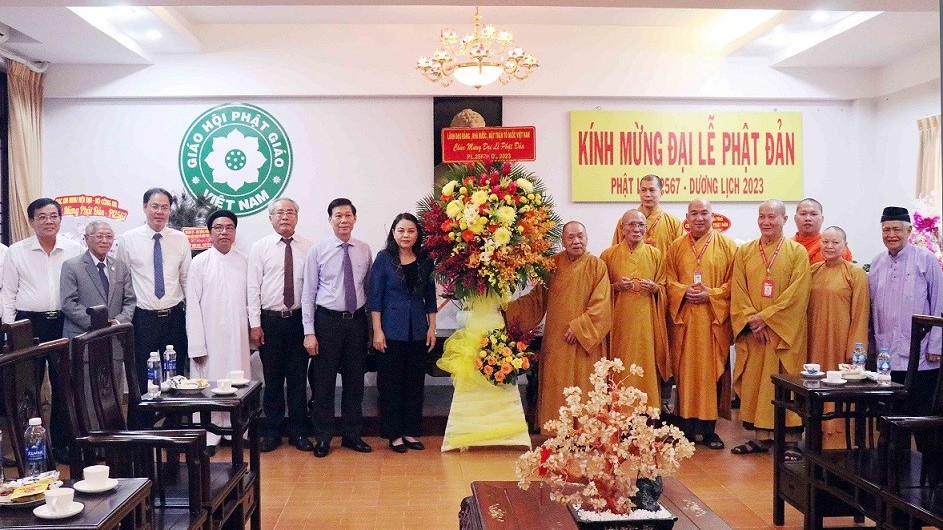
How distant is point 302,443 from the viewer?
5684mm

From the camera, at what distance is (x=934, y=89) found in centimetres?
708

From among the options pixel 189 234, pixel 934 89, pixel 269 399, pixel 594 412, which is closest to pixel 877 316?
pixel 934 89

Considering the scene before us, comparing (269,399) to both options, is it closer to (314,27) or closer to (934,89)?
(314,27)

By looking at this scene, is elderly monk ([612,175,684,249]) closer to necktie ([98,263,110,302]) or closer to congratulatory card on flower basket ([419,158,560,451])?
congratulatory card on flower basket ([419,158,560,451])

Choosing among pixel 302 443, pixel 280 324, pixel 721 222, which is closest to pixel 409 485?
pixel 302 443

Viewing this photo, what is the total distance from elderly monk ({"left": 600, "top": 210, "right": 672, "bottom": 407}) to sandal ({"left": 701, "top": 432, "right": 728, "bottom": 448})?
1.44 ft

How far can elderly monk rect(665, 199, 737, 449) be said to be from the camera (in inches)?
224

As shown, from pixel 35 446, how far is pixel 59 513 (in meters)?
0.57

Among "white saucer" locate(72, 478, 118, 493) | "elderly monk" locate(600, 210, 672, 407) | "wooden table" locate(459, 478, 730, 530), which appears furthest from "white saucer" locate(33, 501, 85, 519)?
"elderly monk" locate(600, 210, 672, 407)

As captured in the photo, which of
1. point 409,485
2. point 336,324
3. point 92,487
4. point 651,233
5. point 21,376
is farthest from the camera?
point 651,233

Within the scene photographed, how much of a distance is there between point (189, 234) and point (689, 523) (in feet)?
17.4

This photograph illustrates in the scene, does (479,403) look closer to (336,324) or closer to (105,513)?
(336,324)

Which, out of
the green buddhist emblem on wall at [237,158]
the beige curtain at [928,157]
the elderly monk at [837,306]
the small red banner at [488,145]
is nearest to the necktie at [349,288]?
the small red banner at [488,145]

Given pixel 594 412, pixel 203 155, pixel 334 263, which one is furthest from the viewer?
pixel 203 155
